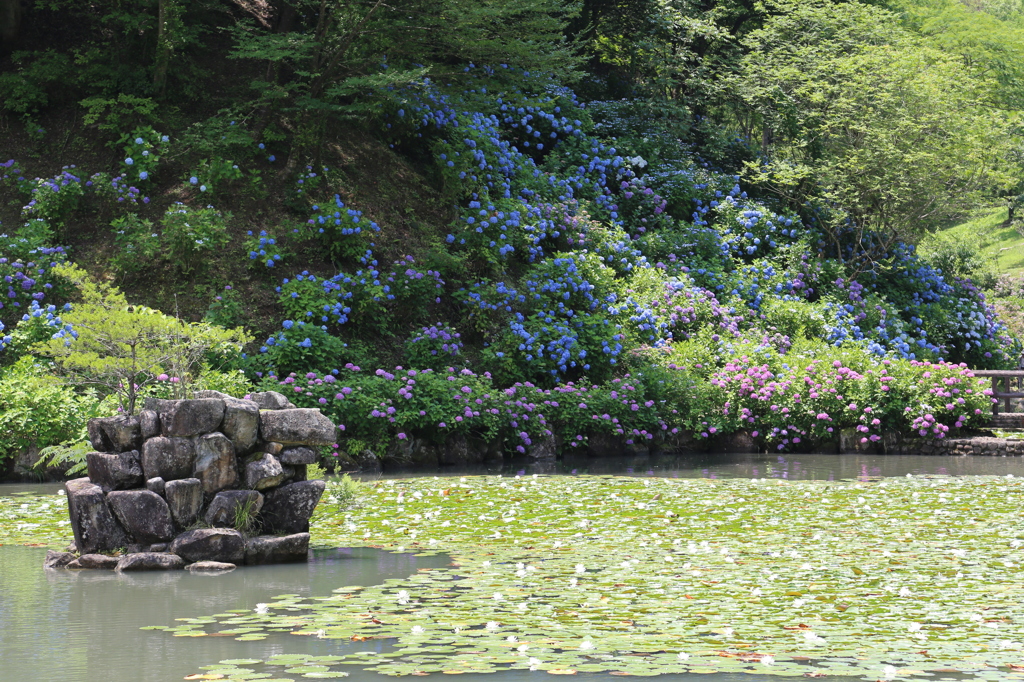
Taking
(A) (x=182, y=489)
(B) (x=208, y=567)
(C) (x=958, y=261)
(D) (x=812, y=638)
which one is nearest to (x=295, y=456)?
(A) (x=182, y=489)

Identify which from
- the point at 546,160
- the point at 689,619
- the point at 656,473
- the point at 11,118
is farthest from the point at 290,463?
the point at 546,160

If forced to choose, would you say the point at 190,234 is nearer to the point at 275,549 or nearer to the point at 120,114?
the point at 120,114

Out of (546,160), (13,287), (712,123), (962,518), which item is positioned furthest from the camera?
(712,123)

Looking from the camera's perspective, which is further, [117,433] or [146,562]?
[117,433]

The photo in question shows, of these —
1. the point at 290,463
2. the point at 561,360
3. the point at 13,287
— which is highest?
the point at 13,287

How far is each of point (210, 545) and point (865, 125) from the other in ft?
57.7

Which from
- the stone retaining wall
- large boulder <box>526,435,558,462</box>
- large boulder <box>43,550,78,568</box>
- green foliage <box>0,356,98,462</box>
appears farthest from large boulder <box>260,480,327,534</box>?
large boulder <box>526,435,558,462</box>

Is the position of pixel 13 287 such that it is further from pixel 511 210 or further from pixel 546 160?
pixel 546 160

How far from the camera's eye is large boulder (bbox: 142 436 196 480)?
7.48m

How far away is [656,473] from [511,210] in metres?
6.32

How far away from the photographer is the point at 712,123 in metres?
24.8

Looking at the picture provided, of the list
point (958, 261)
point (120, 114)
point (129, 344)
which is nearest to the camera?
point (129, 344)

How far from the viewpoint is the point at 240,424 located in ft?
25.0

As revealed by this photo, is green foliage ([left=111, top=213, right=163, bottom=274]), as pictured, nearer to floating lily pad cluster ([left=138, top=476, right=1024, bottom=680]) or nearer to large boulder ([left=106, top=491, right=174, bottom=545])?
floating lily pad cluster ([left=138, top=476, right=1024, bottom=680])
